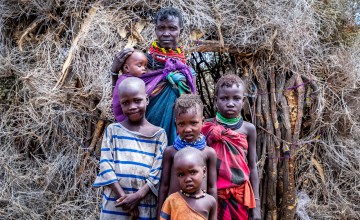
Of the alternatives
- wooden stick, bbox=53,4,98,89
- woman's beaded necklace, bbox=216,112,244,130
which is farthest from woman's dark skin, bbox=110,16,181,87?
wooden stick, bbox=53,4,98,89

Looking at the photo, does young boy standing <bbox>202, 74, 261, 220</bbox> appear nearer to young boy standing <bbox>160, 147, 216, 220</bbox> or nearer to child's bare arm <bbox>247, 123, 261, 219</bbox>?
child's bare arm <bbox>247, 123, 261, 219</bbox>

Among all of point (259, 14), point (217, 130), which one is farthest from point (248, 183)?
point (259, 14)

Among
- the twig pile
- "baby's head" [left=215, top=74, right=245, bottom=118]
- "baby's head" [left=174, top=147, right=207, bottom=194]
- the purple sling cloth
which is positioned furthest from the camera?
the twig pile

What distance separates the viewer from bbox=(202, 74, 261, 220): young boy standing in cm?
268

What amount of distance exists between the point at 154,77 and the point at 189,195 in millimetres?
785

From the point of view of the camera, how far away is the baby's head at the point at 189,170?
227 centimetres

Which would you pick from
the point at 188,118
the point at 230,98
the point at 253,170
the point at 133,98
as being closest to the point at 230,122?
the point at 230,98

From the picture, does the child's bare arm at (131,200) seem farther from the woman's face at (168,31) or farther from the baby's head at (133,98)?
the woman's face at (168,31)

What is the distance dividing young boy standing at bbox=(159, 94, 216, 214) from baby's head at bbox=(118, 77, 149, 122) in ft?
0.68

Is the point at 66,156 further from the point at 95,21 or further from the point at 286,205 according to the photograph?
the point at 286,205

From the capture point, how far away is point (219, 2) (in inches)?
165

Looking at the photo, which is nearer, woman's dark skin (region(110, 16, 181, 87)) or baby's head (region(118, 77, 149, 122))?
baby's head (region(118, 77, 149, 122))

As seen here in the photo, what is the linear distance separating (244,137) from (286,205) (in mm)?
1636

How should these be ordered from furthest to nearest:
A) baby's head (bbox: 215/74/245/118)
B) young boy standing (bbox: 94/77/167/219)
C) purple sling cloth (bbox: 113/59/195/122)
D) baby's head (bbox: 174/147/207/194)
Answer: baby's head (bbox: 215/74/245/118) < purple sling cloth (bbox: 113/59/195/122) < young boy standing (bbox: 94/77/167/219) < baby's head (bbox: 174/147/207/194)
